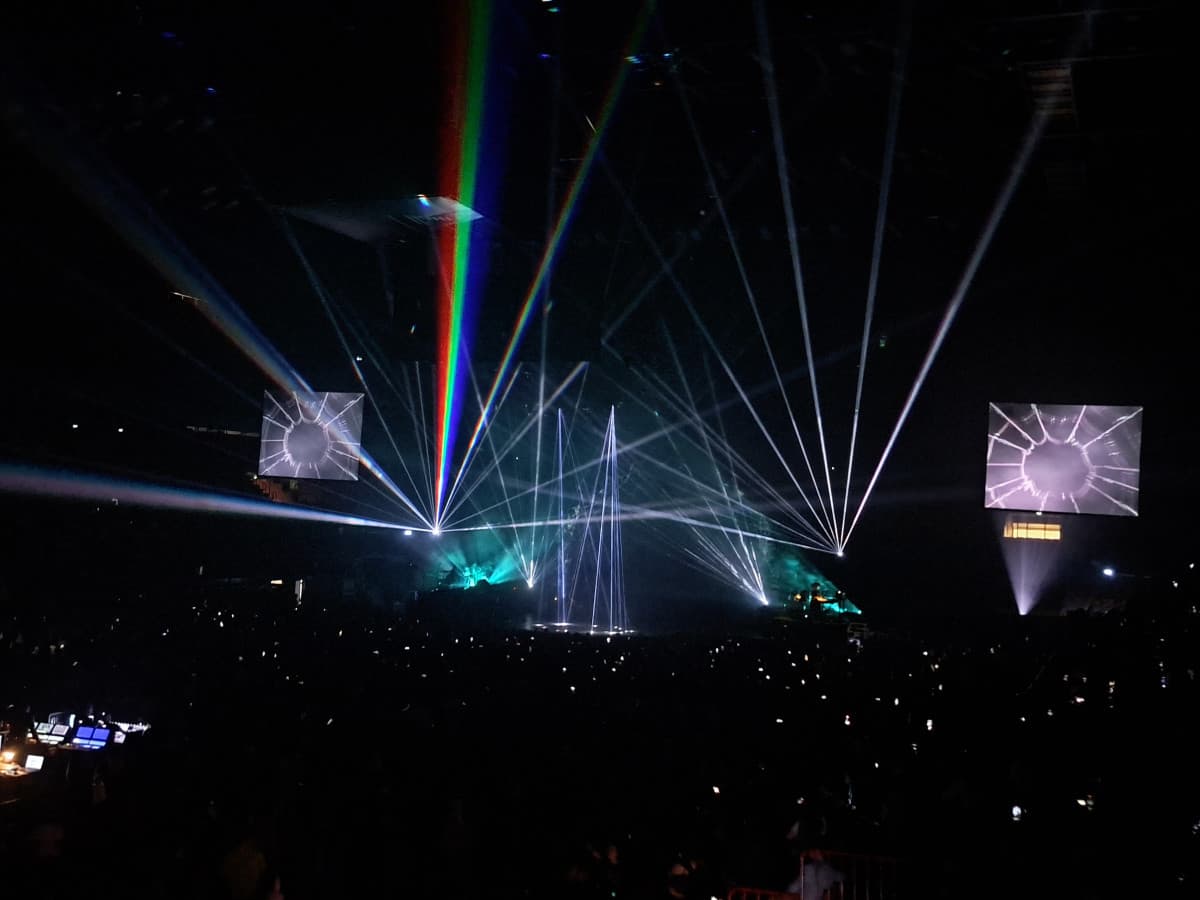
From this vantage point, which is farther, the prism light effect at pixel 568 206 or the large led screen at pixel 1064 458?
the large led screen at pixel 1064 458

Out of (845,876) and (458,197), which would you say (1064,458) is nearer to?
(458,197)

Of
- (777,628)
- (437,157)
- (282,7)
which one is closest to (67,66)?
(282,7)

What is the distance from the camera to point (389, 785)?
461 centimetres

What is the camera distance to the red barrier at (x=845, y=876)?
4625 millimetres

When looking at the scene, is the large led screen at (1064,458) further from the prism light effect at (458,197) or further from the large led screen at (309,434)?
the large led screen at (309,434)

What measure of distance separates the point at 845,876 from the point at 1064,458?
9.66 meters

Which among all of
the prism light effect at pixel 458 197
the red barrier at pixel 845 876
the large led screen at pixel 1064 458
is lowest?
the red barrier at pixel 845 876

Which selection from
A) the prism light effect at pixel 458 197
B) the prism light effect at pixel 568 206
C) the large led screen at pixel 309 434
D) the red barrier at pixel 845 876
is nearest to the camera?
the red barrier at pixel 845 876

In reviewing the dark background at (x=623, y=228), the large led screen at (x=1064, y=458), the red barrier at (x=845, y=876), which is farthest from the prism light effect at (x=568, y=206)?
the large led screen at (x=1064, y=458)

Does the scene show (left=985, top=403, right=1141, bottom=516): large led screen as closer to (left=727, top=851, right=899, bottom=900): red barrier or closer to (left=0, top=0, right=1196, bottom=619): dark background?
(left=0, top=0, right=1196, bottom=619): dark background

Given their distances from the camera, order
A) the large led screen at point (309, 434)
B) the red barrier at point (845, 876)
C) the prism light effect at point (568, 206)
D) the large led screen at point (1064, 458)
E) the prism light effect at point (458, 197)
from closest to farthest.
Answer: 1. the red barrier at point (845, 876)
2. the prism light effect at point (458, 197)
3. the prism light effect at point (568, 206)
4. the large led screen at point (1064, 458)
5. the large led screen at point (309, 434)

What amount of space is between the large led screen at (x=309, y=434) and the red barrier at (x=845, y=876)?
12.5m

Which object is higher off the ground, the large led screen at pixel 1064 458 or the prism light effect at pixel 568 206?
the prism light effect at pixel 568 206

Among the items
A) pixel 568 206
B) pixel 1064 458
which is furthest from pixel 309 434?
pixel 1064 458
